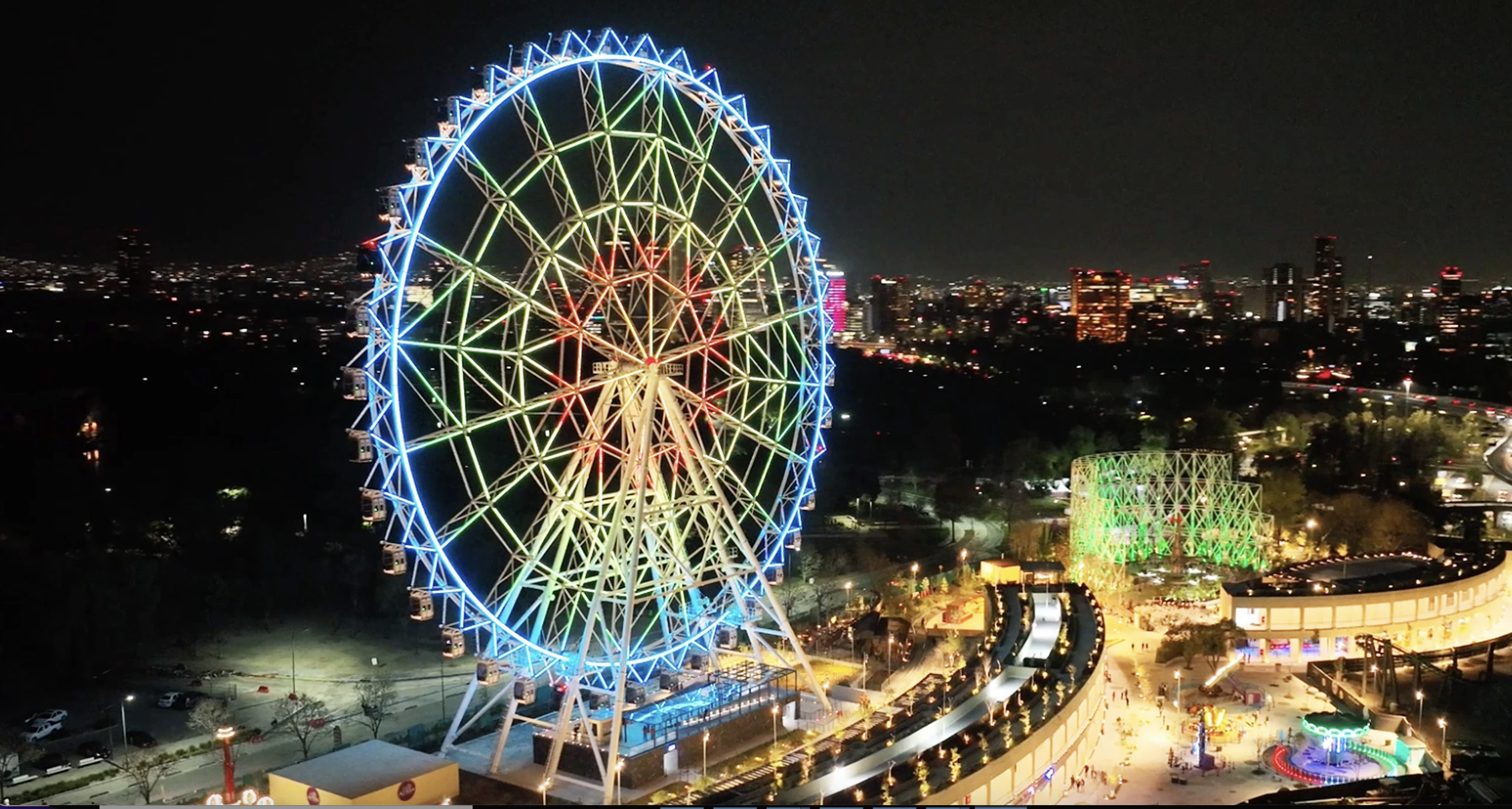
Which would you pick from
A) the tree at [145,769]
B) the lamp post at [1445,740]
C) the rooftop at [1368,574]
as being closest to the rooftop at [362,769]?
the tree at [145,769]

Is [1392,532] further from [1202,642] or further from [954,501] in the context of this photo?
[954,501]

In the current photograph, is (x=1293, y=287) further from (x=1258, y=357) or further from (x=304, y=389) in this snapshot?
(x=304, y=389)

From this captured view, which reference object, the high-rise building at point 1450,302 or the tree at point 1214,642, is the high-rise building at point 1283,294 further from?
the tree at point 1214,642

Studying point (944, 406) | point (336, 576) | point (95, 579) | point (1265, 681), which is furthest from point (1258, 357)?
point (95, 579)

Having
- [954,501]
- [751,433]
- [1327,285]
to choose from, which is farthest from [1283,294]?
[751,433]

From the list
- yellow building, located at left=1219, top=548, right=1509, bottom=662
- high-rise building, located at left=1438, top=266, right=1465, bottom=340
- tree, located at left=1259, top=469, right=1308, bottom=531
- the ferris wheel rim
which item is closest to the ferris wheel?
the ferris wheel rim
